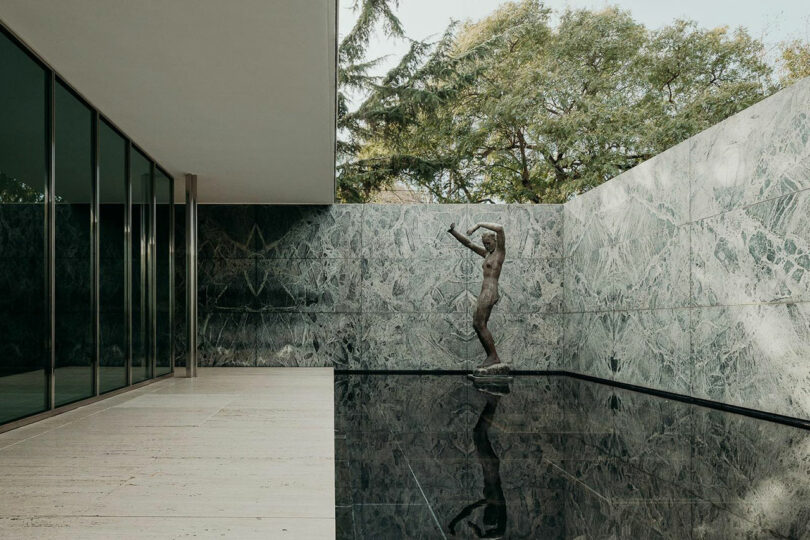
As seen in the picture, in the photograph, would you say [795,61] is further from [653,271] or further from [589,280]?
[653,271]

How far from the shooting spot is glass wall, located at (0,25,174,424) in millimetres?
5430

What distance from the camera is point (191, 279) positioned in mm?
10617

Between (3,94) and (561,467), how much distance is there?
5.09 metres

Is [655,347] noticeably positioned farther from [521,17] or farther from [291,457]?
[521,17]

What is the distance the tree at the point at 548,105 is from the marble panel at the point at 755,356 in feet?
39.1

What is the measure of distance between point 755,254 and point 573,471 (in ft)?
12.9

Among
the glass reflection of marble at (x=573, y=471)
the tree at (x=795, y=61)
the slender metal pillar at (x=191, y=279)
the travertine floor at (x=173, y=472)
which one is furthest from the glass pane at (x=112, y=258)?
the tree at (x=795, y=61)

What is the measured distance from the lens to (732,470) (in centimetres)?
418

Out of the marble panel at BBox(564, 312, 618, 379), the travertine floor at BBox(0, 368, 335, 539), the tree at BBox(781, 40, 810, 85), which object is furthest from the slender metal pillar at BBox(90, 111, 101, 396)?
the tree at BBox(781, 40, 810, 85)

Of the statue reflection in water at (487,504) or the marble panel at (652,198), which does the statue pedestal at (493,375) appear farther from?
the statue reflection in water at (487,504)

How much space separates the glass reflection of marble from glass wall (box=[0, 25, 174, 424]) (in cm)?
266

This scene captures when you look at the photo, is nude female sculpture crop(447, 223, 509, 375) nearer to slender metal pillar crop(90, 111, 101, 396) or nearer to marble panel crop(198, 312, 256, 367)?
marble panel crop(198, 312, 256, 367)

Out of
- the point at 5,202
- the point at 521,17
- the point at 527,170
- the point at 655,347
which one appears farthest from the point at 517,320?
the point at 521,17

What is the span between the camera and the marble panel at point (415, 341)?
40.4ft
